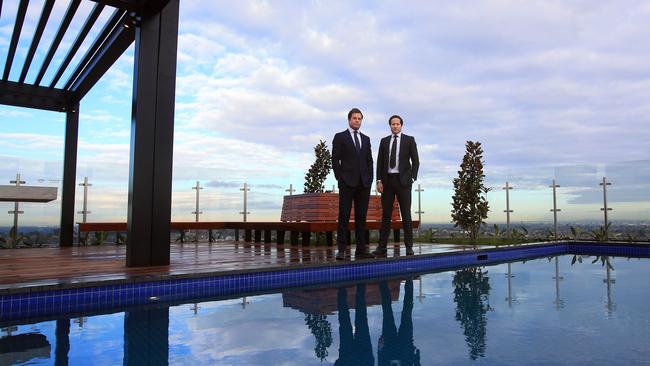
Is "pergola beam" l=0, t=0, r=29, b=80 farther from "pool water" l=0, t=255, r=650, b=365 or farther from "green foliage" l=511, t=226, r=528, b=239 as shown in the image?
"green foliage" l=511, t=226, r=528, b=239

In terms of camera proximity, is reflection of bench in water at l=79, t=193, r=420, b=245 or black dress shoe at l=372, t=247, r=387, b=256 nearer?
black dress shoe at l=372, t=247, r=387, b=256

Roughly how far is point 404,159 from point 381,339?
361cm

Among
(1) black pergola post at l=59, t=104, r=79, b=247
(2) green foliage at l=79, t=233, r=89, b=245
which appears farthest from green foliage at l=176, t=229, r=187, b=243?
(1) black pergola post at l=59, t=104, r=79, b=247

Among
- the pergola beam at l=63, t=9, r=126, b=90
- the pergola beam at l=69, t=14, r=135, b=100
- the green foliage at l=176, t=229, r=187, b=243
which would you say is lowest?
the green foliage at l=176, t=229, r=187, b=243

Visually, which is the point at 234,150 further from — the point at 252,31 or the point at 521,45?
the point at 521,45

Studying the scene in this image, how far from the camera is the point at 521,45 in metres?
10.6

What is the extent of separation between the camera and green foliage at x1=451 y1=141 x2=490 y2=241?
450 inches

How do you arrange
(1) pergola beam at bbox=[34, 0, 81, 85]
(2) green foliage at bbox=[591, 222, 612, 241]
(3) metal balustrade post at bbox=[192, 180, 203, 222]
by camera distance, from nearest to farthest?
1. (1) pergola beam at bbox=[34, 0, 81, 85]
2. (2) green foliage at bbox=[591, 222, 612, 241]
3. (3) metal balustrade post at bbox=[192, 180, 203, 222]

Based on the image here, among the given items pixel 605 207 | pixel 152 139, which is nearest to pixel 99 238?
pixel 152 139

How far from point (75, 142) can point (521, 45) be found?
428 inches

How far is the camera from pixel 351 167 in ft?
18.1

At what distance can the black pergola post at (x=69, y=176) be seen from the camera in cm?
940

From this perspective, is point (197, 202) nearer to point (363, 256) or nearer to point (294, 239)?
point (294, 239)

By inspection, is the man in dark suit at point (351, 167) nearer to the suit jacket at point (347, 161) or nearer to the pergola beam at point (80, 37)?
the suit jacket at point (347, 161)
